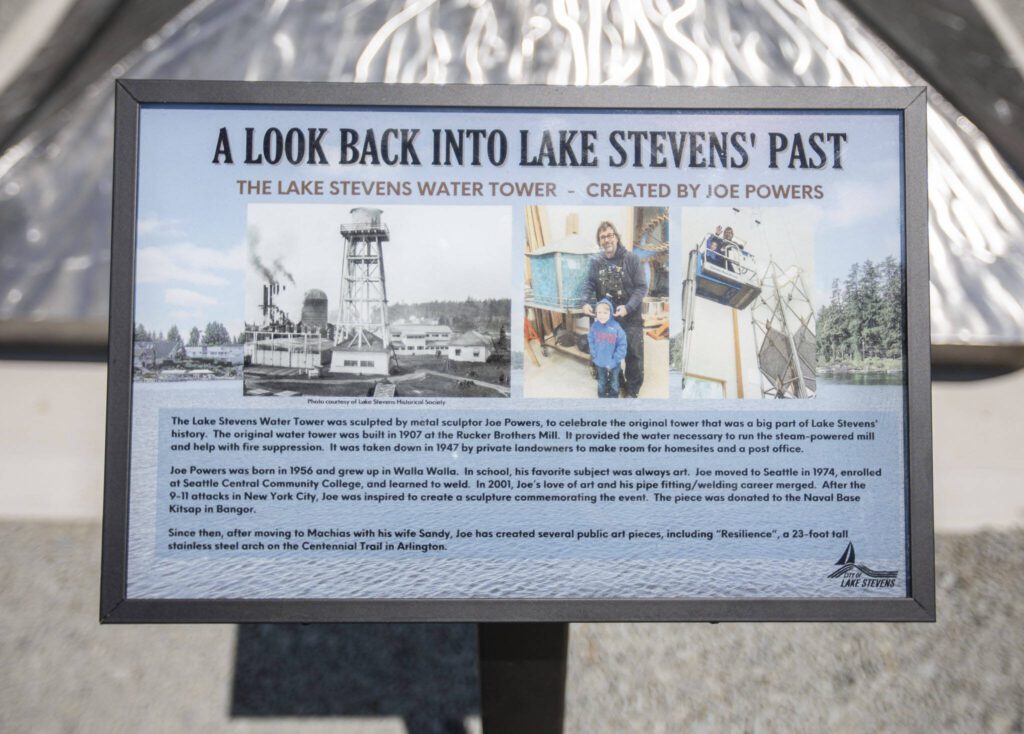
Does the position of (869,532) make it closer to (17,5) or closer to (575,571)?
(575,571)

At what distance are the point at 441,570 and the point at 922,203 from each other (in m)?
0.65

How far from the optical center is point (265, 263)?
29.5 inches

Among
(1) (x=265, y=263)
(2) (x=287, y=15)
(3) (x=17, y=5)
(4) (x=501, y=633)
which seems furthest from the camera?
(2) (x=287, y=15)

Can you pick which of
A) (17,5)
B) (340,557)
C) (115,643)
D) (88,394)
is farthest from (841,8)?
(115,643)

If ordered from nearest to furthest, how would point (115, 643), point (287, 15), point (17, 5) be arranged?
1. point (17, 5)
2. point (287, 15)
3. point (115, 643)

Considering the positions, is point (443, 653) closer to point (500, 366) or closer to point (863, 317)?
point (500, 366)

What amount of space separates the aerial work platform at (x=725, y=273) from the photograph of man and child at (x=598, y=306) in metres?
0.04

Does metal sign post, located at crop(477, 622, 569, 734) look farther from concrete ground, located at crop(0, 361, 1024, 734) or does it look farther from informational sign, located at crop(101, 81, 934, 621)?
concrete ground, located at crop(0, 361, 1024, 734)

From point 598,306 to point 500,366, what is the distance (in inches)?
4.8

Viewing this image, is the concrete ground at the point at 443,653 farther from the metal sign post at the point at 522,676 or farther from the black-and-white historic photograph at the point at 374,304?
the black-and-white historic photograph at the point at 374,304

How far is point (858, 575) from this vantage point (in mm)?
768

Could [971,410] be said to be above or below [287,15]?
below

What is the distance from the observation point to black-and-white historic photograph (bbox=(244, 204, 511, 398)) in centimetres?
74

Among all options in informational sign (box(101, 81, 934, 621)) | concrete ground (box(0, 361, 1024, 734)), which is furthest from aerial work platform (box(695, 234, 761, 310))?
concrete ground (box(0, 361, 1024, 734))
